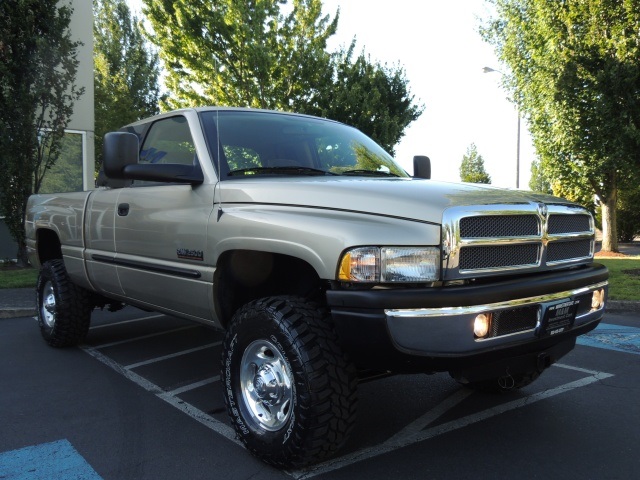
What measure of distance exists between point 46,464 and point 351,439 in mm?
1649

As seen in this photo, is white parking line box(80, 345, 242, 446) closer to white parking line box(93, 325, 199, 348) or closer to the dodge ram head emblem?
white parking line box(93, 325, 199, 348)

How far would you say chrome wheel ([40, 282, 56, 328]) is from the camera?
5438 millimetres

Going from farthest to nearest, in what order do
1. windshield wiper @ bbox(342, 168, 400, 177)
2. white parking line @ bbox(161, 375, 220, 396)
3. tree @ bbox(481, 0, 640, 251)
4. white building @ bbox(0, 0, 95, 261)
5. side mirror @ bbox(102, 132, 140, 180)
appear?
white building @ bbox(0, 0, 95, 261) < tree @ bbox(481, 0, 640, 251) < white parking line @ bbox(161, 375, 220, 396) < windshield wiper @ bbox(342, 168, 400, 177) < side mirror @ bbox(102, 132, 140, 180)

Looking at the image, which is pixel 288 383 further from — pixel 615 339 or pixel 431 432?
pixel 615 339

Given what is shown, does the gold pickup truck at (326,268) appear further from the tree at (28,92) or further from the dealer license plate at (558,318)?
the tree at (28,92)

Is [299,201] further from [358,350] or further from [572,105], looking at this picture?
[572,105]

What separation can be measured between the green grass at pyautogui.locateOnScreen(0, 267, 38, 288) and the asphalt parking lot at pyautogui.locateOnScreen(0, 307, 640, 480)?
4278 mm

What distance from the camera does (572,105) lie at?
13.7 metres

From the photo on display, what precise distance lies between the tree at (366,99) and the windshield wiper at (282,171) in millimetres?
14129

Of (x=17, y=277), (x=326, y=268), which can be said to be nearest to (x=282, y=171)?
(x=326, y=268)

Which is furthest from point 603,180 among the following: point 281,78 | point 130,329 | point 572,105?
point 130,329

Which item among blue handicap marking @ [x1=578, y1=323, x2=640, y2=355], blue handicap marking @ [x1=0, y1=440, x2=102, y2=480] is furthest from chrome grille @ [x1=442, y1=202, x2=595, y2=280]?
blue handicap marking @ [x1=578, y1=323, x2=640, y2=355]

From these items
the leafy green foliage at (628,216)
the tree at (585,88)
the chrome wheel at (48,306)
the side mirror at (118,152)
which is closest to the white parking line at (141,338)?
the chrome wheel at (48,306)

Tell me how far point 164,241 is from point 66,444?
132cm
